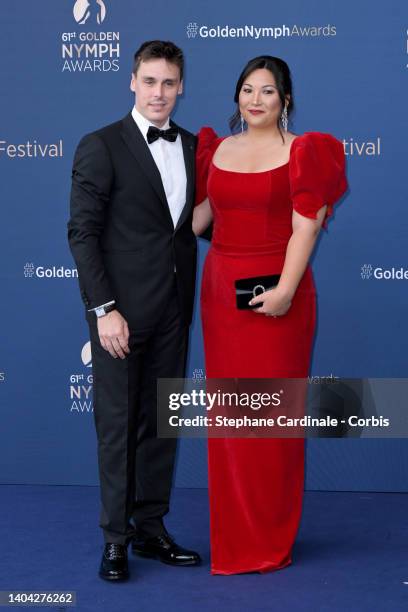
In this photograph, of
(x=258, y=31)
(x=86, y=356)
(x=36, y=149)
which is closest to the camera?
(x=258, y=31)

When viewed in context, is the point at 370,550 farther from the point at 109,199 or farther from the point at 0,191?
the point at 0,191

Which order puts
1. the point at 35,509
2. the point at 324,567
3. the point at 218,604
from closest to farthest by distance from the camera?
the point at 218,604, the point at 324,567, the point at 35,509

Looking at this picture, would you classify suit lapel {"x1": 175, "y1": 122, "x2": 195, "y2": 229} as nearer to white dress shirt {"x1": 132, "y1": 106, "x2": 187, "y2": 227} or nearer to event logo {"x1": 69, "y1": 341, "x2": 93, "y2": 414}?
white dress shirt {"x1": 132, "y1": 106, "x2": 187, "y2": 227}

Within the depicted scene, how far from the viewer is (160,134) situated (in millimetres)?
3131

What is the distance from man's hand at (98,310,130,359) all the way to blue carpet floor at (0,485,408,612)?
0.75 meters

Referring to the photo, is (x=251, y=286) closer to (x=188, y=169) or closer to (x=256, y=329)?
(x=256, y=329)

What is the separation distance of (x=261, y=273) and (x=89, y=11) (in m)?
1.71

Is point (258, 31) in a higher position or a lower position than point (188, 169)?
higher

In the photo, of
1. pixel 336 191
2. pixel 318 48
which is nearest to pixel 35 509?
pixel 336 191

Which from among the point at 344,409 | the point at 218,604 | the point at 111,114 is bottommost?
the point at 218,604

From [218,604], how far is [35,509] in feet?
4.26

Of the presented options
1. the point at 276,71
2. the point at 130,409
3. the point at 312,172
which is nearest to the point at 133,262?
the point at 130,409

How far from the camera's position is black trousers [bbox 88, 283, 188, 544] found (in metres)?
3.18

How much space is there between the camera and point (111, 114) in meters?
4.27
